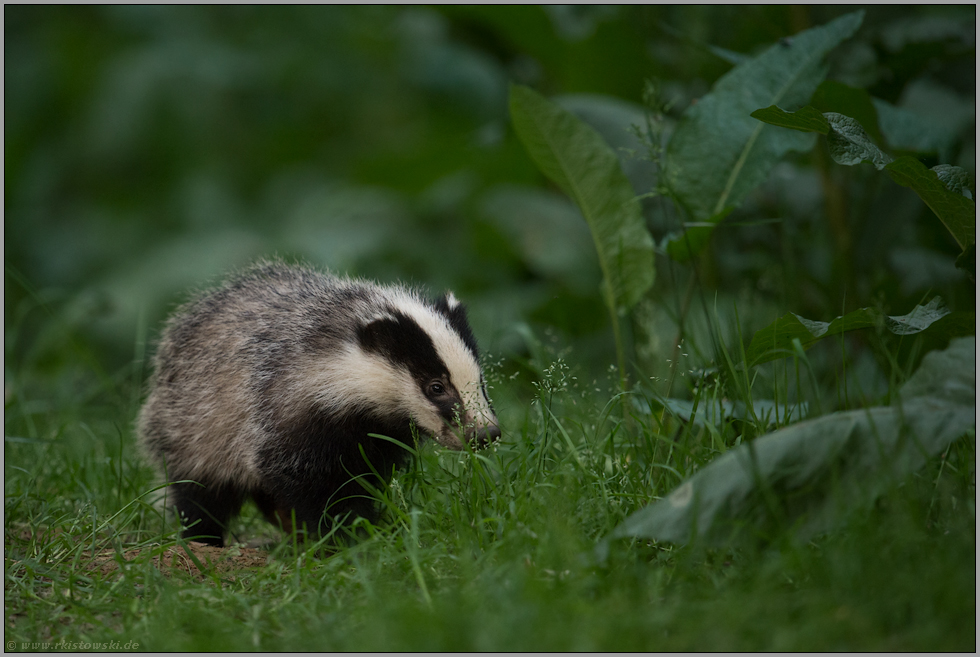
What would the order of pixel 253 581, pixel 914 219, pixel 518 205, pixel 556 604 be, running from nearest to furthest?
pixel 556 604, pixel 253 581, pixel 914 219, pixel 518 205

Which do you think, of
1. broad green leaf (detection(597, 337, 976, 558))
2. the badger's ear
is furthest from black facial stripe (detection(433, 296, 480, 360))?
broad green leaf (detection(597, 337, 976, 558))

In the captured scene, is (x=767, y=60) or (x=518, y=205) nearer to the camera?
(x=767, y=60)

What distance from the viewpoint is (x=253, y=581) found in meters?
3.54

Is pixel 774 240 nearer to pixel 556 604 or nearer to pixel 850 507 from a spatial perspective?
pixel 850 507

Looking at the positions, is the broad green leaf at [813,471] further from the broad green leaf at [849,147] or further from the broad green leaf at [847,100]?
the broad green leaf at [847,100]

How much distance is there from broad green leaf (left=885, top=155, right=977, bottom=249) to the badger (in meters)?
2.04

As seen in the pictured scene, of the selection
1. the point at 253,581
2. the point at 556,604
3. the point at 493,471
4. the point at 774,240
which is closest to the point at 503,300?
the point at 774,240

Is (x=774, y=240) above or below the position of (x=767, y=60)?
below

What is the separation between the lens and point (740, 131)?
4828 millimetres

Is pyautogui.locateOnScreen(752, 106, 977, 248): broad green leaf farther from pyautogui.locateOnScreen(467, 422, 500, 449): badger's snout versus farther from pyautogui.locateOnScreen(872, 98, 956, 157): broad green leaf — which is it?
pyautogui.locateOnScreen(467, 422, 500, 449): badger's snout

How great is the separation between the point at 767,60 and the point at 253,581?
3.76 meters

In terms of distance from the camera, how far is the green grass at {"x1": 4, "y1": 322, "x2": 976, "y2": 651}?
256 cm

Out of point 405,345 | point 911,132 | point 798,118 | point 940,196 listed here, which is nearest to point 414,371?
point 405,345

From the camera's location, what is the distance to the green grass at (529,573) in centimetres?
256
